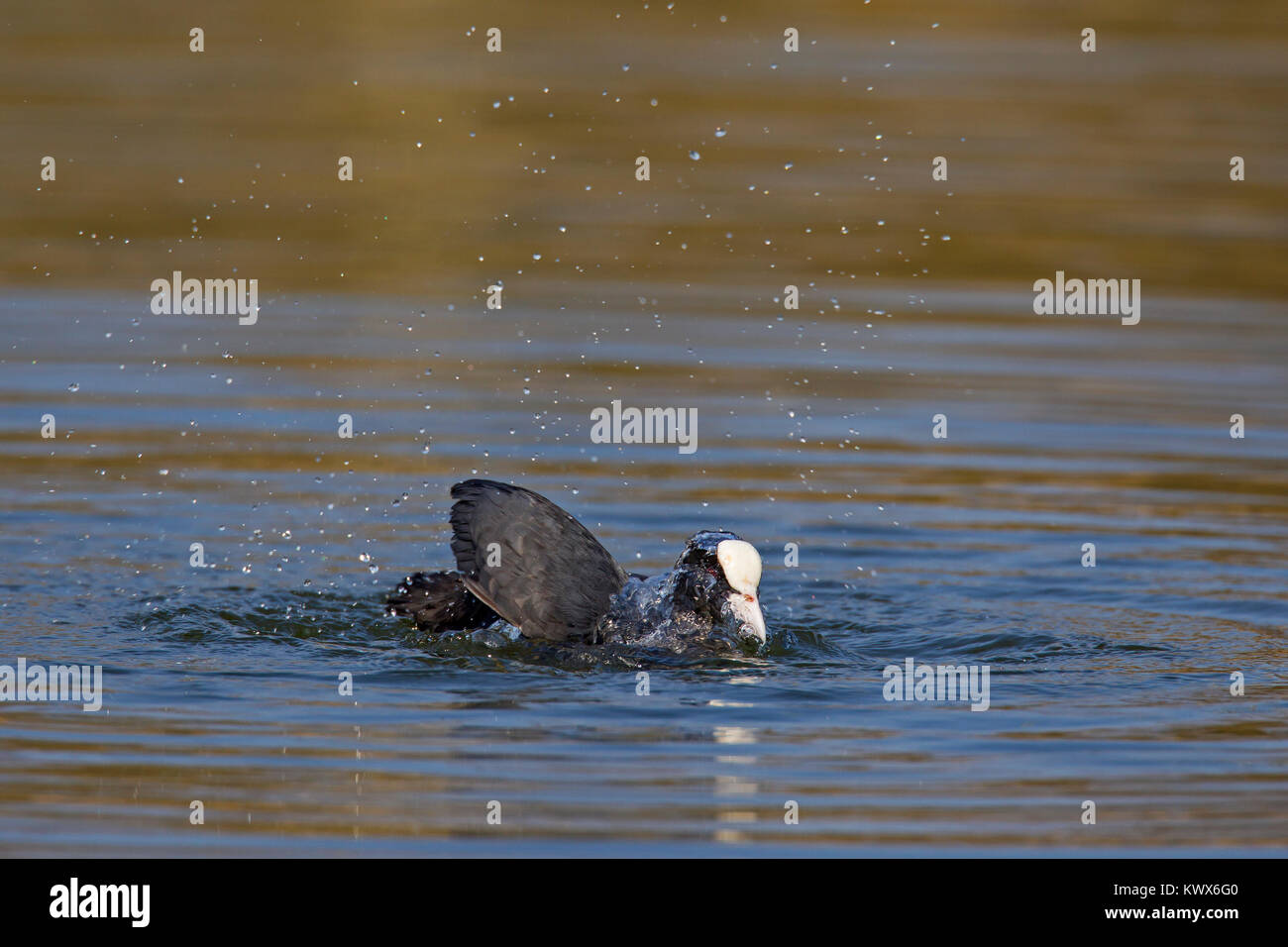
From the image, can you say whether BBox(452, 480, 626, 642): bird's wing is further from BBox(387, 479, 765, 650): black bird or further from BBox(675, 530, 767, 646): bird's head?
BBox(675, 530, 767, 646): bird's head

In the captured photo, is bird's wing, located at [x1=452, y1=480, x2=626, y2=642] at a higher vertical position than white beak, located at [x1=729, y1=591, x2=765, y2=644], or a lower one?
higher

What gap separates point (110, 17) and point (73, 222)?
5.82 metres

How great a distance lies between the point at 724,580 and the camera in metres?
7.23

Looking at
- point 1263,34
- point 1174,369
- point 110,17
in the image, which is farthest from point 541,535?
point 1263,34

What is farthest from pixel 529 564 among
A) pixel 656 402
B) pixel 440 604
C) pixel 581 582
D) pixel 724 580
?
pixel 656 402

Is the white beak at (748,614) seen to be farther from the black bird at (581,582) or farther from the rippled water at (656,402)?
the rippled water at (656,402)

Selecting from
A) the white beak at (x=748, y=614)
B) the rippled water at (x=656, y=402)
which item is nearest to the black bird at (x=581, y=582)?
the white beak at (x=748, y=614)

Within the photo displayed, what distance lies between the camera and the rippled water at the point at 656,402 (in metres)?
5.94

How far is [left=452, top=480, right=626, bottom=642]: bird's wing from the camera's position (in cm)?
717

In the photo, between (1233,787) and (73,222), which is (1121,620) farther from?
(73,222)

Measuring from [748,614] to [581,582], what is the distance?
0.62m

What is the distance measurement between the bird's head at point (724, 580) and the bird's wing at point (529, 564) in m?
0.29

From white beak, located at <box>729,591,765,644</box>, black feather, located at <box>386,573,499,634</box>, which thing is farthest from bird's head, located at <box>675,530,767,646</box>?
black feather, located at <box>386,573,499,634</box>
